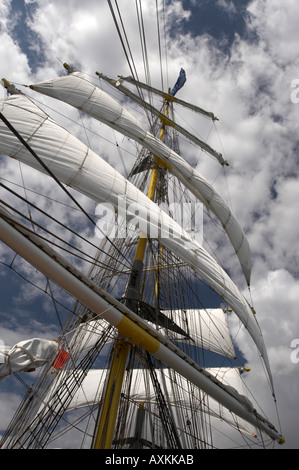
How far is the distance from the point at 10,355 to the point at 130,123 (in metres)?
8.92

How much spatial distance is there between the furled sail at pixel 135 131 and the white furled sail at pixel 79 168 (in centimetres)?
340

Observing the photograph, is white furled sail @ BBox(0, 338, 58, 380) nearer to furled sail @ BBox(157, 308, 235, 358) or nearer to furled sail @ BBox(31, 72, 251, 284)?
furled sail @ BBox(31, 72, 251, 284)

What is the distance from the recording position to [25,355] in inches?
161

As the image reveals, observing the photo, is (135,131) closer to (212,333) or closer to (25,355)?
(25,355)

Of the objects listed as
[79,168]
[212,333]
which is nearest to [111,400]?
[79,168]

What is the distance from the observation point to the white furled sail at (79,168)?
21.4 feet

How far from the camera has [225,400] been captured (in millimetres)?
6715

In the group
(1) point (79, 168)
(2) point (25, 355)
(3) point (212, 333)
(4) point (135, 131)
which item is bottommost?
(2) point (25, 355)

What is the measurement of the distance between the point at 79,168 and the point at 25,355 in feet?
13.7

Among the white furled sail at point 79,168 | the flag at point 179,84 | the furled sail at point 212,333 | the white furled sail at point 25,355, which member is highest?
the flag at point 179,84

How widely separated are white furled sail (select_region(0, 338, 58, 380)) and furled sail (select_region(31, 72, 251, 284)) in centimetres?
818

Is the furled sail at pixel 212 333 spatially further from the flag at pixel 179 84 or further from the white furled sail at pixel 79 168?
the flag at pixel 179 84

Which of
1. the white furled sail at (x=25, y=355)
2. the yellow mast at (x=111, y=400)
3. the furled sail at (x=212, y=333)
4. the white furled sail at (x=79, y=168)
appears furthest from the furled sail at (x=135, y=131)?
the white furled sail at (x=25, y=355)

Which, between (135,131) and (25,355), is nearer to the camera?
(25,355)
